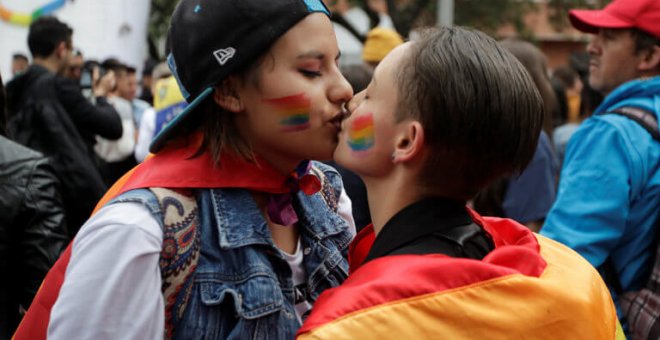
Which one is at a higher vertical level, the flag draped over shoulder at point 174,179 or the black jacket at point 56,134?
the flag draped over shoulder at point 174,179

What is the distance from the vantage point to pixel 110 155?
21.7 ft

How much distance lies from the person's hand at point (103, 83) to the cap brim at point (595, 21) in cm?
390

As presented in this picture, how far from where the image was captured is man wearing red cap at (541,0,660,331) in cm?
301

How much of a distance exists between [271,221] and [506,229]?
0.54 m

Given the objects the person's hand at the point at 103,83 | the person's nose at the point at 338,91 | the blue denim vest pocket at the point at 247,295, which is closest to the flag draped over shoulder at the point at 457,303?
the blue denim vest pocket at the point at 247,295

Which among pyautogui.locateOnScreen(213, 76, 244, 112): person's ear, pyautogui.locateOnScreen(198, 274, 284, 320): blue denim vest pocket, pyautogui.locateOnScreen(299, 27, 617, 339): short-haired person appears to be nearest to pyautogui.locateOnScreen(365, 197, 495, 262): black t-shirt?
pyautogui.locateOnScreen(299, 27, 617, 339): short-haired person

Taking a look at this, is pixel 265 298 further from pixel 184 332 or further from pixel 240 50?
pixel 240 50

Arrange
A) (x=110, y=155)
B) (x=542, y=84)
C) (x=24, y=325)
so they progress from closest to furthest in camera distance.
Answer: (x=24, y=325) < (x=542, y=84) < (x=110, y=155)

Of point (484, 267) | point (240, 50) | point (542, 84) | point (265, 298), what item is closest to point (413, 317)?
point (484, 267)

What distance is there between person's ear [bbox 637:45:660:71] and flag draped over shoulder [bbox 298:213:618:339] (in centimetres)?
207

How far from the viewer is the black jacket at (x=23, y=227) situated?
2.84 metres

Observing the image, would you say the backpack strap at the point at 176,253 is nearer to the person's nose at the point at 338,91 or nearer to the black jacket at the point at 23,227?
the person's nose at the point at 338,91

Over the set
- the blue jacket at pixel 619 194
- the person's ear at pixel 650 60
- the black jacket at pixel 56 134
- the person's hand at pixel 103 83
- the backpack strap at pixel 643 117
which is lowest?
the person's hand at pixel 103 83

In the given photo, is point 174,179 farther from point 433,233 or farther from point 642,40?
point 642,40
